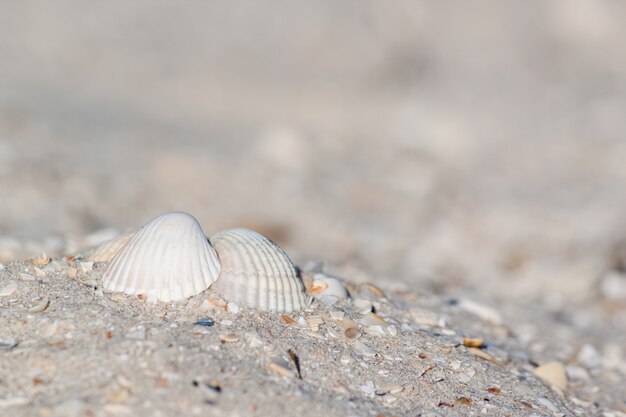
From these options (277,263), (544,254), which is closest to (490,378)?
(277,263)

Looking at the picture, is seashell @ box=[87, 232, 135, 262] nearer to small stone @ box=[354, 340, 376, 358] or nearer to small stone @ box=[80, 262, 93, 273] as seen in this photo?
small stone @ box=[80, 262, 93, 273]

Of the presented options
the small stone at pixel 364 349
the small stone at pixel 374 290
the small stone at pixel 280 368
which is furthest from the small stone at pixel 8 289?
the small stone at pixel 374 290

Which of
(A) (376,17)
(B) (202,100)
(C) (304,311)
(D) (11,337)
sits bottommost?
(D) (11,337)

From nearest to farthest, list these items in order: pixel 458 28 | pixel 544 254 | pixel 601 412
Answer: pixel 601 412, pixel 544 254, pixel 458 28

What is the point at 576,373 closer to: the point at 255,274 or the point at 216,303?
the point at 255,274

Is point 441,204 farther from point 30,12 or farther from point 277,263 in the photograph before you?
point 30,12

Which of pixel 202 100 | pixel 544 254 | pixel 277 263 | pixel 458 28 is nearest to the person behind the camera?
pixel 277 263

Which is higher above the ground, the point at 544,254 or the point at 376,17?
the point at 376,17

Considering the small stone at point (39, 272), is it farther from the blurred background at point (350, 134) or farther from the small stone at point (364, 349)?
the small stone at point (364, 349)
